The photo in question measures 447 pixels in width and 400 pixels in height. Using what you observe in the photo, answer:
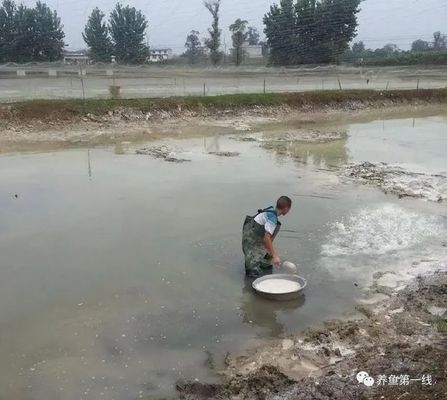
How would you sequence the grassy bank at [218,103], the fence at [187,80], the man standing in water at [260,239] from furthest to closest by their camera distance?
the fence at [187,80] < the grassy bank at [218,103] < the man standing in water at [260,239]

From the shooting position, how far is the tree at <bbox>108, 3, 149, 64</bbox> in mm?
57812

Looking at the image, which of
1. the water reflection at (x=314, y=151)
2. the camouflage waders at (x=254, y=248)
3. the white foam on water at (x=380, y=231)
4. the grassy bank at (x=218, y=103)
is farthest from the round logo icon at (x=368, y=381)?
the grassy bank at (x=218, y=103)

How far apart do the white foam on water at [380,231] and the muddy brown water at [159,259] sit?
0.04m

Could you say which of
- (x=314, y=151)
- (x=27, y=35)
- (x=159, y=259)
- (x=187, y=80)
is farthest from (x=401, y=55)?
(x=159, y=259)

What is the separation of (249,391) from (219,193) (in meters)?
7.30

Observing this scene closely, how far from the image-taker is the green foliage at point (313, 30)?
162 feet

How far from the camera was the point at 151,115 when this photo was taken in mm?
22859

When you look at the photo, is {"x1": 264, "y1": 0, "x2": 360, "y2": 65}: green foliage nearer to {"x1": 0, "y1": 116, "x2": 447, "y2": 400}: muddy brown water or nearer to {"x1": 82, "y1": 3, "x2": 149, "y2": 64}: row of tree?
{"x1": 82, "y1": 3, "x2": 149, "y2": 64}: row of tree

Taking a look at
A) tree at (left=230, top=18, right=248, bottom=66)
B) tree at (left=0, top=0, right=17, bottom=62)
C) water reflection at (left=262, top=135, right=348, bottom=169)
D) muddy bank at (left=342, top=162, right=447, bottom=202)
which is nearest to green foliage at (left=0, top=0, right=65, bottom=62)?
tree at (left=0, top=0, right=17, bottom=62)

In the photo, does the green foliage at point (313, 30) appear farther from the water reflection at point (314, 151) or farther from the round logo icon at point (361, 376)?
the round logo icon at point (361, 376)

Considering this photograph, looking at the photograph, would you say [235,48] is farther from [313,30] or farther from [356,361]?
[356,361]

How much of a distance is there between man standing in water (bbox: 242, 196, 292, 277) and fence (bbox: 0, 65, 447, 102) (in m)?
19.4

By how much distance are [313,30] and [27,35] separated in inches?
1076

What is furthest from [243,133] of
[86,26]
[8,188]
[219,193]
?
[86,26]
